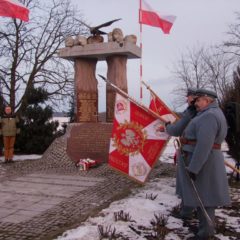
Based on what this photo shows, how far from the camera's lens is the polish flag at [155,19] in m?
8.98

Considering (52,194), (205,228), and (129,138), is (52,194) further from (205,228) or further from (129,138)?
(205,228)

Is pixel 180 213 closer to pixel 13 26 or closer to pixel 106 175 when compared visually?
pixel 106 175

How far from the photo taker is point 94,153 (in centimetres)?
1002

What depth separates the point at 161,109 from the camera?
6598mm

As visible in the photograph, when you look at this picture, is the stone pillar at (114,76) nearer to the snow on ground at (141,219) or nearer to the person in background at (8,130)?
the person in background at (8,130)

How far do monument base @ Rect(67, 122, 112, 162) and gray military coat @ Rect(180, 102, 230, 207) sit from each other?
5.63 meters

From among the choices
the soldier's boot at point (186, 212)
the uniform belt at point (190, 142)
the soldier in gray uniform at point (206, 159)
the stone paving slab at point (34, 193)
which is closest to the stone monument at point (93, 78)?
the stone paving slab at point (34, 193)

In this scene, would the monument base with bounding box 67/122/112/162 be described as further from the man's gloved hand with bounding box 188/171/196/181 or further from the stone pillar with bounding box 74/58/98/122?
the man's gloved hand with bounding box 188/171/196/181

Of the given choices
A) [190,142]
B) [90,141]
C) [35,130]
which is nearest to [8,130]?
[90,141]

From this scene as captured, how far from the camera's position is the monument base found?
9.97 metres

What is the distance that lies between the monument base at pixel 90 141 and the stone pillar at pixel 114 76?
2.55 ft

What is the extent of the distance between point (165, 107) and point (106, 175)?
2619 millimetres

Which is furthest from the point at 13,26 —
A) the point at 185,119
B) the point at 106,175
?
the point at 185,119

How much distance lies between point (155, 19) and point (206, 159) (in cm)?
565
